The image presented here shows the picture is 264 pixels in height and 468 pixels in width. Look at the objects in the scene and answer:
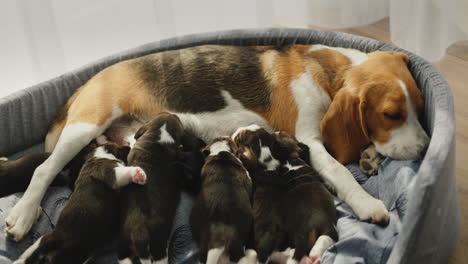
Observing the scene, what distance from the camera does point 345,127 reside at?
273cm

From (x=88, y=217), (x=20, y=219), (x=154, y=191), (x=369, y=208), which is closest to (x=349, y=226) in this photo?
(x=369, y=208)

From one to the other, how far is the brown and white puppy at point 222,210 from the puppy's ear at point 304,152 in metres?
0.35

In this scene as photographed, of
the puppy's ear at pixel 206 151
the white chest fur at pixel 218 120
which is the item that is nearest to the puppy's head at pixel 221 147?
the puppy's ear at pixel 206 151

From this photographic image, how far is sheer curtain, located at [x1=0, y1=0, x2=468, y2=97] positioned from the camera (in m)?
3.41

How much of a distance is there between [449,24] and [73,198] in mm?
3279

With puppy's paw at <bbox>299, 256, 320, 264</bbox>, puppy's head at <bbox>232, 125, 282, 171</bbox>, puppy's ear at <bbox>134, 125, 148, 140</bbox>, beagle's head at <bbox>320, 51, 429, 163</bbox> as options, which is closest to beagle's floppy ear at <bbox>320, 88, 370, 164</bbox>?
beagle's head at <bbox>320, 51, 429, 163</bbox>

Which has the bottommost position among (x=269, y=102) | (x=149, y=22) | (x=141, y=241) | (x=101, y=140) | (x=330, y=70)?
(x=141, y=241)

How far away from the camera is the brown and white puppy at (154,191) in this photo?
7.24 ft

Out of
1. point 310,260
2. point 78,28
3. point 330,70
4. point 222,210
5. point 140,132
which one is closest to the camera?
point 310,260

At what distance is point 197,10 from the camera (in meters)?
4.14

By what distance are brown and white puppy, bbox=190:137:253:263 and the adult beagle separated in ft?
1.64

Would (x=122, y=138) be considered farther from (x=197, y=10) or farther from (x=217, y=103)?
(x=197, y=10)

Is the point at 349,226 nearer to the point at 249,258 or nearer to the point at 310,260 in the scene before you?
the point at 310,260

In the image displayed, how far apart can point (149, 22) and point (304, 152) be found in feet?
5.86
